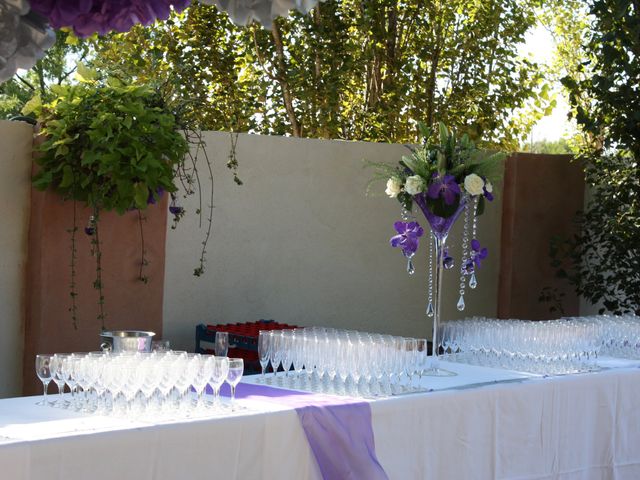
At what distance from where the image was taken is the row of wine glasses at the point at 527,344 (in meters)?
3.81

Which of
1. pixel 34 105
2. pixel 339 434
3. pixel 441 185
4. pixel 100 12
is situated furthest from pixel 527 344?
pixel 100 12

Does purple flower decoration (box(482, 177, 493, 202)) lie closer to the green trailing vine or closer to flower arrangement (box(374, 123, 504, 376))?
flower arrangement (box(374, 123, 504, 376))

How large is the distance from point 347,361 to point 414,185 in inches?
37.8

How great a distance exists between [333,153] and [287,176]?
350mm

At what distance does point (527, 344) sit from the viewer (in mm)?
3824

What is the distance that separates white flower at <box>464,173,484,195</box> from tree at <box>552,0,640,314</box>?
2.70m

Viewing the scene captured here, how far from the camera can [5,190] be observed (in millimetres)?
4613

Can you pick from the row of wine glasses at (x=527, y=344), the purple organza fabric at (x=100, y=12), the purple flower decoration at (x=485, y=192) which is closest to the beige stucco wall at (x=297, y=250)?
the row of wine glasses at (x=527, y=344)

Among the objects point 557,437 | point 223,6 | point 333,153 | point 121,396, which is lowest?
point 557,437

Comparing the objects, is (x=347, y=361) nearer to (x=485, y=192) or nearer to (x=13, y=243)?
(x=485, y=192)

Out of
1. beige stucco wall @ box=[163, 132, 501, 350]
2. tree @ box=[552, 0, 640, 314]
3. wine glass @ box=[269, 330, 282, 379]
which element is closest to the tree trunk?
beige stucco wall @ box=[163, 132, 501, 350]

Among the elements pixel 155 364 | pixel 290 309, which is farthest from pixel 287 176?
pixel 155 364

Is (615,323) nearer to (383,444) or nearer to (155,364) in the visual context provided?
(383,444)

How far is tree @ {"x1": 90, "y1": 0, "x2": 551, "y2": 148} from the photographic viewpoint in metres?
8.12
